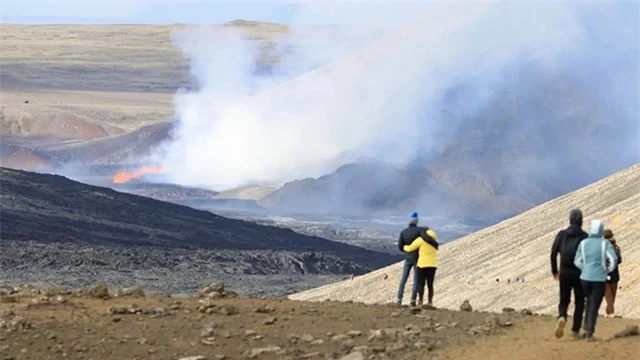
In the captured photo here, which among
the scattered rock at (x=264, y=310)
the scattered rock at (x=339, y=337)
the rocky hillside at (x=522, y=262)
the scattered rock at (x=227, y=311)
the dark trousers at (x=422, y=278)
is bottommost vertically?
the scattered rock at (x=339, y=337)

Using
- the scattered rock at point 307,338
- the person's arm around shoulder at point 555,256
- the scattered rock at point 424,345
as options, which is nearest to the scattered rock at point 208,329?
the scattered rock at point 307,338

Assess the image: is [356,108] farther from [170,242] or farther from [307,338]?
[307,338]

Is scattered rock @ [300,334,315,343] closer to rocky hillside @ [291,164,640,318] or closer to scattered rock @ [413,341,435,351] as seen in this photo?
scattered rock @ [413,341,435,351]

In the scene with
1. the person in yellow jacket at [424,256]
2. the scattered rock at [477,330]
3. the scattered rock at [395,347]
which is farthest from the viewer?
the person in yellow jacket at [424,256]

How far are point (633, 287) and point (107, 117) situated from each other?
347 ft

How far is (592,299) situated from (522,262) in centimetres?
1712

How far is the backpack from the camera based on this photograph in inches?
593

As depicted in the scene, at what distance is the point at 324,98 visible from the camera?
290 ft

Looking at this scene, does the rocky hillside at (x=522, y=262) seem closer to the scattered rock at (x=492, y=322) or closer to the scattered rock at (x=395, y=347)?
the scattered rock at (x=492, y=322)

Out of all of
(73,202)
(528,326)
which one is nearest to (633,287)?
(528,326)

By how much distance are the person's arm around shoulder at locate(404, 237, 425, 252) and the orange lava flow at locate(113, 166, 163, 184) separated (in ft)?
224

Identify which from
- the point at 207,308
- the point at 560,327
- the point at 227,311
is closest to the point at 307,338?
the point at 227,311

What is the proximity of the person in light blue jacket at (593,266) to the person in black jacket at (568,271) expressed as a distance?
12 cm

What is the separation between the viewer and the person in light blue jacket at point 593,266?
14.8 m
